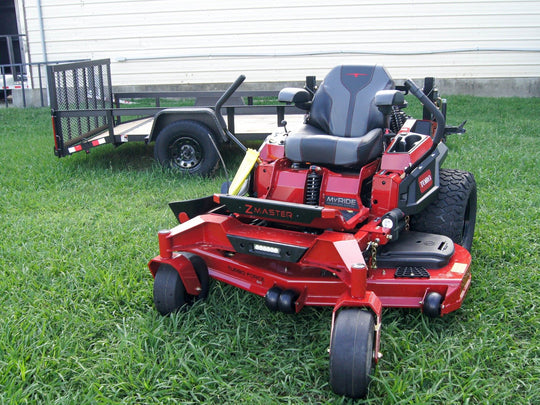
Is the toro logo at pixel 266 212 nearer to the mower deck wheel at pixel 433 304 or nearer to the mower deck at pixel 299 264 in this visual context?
the mower deck at pixel 299 264

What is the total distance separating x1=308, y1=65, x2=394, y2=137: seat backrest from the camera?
154 inches

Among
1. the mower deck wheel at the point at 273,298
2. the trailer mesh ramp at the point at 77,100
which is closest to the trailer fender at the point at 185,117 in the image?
the trailer mesh ramp at the point at 77,100

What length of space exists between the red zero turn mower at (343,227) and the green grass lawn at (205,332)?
0.59 ft

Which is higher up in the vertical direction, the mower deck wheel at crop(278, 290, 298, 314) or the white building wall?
the white building wall

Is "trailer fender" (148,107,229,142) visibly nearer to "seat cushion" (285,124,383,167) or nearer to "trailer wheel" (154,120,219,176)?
"trailer wheel" (154,120,219,176)

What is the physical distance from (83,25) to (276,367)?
1187 centimetres

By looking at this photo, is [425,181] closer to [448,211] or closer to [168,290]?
[448,211]

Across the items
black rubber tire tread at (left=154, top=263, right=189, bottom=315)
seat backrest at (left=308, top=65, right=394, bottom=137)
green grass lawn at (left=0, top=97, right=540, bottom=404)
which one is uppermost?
seat backrest at (left=308, top=65, right=394, bottom=137)

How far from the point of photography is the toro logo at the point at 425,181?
3.55m

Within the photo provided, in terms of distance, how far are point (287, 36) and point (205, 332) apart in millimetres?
10156

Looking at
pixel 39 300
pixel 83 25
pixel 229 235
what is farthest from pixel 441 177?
pixel 83 25

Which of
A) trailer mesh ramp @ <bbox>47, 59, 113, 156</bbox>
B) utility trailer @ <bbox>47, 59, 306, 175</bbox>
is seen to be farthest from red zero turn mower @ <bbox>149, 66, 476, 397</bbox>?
trailer mesh ramp @ <bbox>47, 59, 113, 156</bbox>

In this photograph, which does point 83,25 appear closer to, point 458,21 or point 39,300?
point 458,21

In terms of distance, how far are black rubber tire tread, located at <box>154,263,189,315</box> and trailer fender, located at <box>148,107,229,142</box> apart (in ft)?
10.5
